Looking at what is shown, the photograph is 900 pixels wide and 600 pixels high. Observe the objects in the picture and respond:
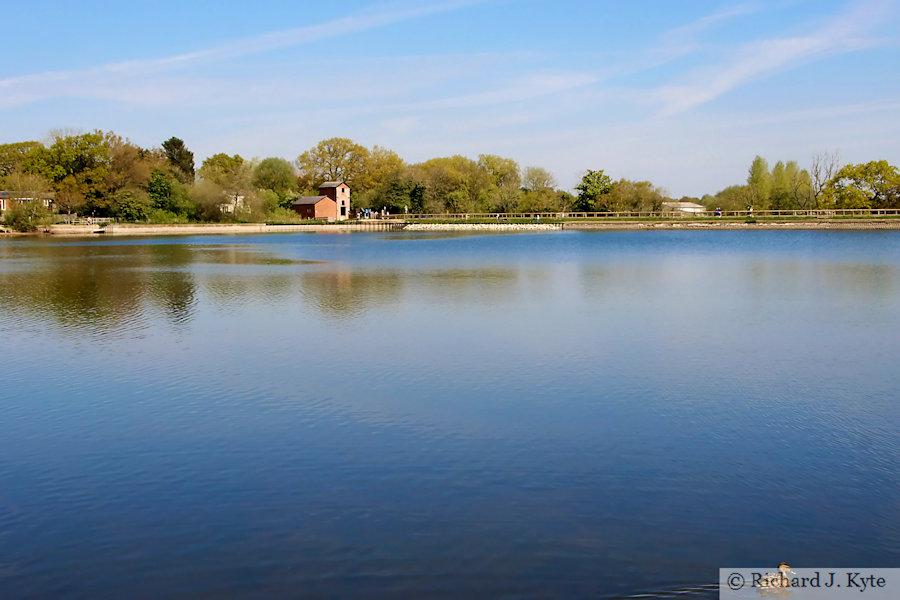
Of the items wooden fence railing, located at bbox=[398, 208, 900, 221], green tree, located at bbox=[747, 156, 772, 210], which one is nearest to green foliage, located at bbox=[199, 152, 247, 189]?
wooden fence railing, located at bbox=[398, 208, 900, 221]

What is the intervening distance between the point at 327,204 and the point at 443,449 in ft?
261

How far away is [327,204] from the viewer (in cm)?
8444

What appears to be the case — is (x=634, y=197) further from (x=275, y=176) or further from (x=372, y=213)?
(x=275, y=176)

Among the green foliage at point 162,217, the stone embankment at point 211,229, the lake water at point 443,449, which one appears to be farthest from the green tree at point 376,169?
the lake water at point 443,449

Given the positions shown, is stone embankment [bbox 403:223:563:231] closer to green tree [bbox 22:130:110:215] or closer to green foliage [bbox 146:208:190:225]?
green foliage [bbox 146:208:190:225]

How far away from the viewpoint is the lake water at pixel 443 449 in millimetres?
4918

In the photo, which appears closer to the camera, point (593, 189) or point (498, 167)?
point (593, 189)

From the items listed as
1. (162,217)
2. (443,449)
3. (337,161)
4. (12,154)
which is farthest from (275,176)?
(443,449)

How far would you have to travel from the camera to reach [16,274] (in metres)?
26.5

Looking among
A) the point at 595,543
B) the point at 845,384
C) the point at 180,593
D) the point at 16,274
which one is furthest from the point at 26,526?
the point at 16,274

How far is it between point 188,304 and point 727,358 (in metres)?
12.8

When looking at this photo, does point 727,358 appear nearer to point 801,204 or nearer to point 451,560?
point 451,560

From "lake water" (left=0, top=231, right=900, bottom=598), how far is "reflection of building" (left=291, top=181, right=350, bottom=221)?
67587mm

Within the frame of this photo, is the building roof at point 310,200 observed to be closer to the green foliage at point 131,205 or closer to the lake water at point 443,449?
the green foliage at point 131,205
